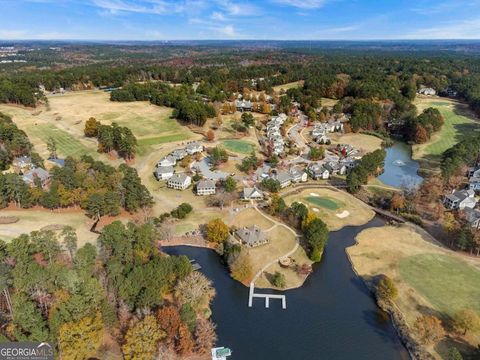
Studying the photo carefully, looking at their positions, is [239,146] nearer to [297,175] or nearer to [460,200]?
[297,175]

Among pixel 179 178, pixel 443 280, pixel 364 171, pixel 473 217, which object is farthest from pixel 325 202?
pixel 179 178

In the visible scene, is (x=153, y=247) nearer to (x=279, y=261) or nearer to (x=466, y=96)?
(x=279, y=261)

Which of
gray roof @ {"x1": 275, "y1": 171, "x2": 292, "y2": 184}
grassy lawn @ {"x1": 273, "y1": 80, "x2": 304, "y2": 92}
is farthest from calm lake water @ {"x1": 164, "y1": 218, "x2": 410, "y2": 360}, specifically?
grassy lawn @ {"x1": 273, "y1": 80, "x2": 304, "y2": 92}

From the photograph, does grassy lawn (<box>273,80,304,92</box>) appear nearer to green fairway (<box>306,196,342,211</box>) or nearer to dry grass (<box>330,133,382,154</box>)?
dry grass (<box>330,133,382,154</box>)

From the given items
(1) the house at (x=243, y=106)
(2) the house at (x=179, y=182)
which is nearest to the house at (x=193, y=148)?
(2) the house at (x=179, y=182)

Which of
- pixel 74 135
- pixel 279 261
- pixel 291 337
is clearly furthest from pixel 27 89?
pixel 291 337

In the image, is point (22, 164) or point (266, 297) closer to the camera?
point (266, 297)
